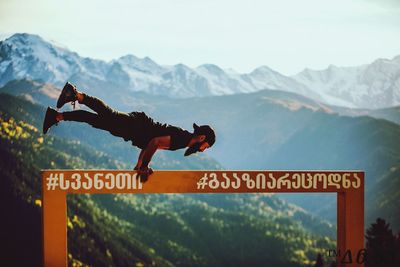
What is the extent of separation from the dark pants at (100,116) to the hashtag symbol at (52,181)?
3.07ft

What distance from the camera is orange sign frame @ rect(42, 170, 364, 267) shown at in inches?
387

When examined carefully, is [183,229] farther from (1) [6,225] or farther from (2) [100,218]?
(1) [6,225]

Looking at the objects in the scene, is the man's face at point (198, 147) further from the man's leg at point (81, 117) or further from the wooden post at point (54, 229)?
the wooden post at point (54, 229)

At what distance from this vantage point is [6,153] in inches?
6358

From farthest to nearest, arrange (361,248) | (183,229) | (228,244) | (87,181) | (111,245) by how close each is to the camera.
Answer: (183,229)
(228,244)
(111,245)
(361,248)
(87,181)

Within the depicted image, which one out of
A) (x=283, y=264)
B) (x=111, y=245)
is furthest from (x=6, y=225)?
(x=283, y=264)

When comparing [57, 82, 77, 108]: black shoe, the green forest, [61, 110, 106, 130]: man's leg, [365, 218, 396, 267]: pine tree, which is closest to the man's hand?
[61, 110, 106, 130]: man's leg

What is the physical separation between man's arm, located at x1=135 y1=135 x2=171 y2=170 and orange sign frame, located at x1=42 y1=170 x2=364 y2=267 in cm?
24

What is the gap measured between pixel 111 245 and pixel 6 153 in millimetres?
38413

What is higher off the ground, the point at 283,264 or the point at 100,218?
the point at 100,218

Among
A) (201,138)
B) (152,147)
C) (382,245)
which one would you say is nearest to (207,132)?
(201,138)

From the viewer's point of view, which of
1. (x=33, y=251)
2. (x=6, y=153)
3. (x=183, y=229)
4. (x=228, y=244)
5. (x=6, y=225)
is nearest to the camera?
(x=33, y=251)

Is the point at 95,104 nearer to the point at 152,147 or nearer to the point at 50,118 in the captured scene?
the point at 50,118

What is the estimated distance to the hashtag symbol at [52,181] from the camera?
9797 millimetres
